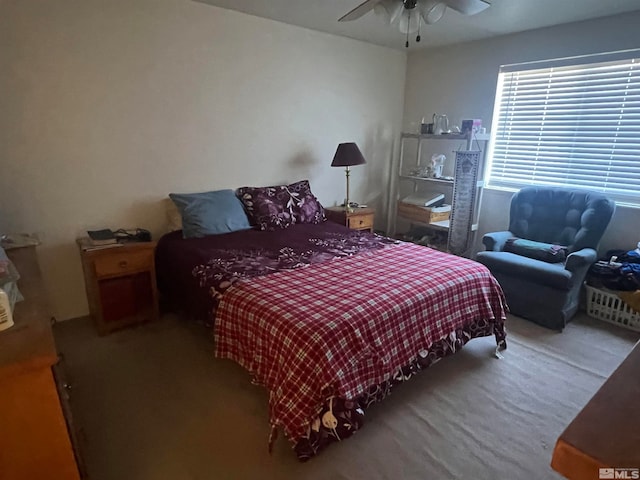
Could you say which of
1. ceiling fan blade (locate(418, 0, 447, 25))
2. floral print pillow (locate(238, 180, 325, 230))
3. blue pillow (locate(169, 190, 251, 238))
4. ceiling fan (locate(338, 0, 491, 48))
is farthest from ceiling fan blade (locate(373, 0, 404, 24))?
blue pillow (locate(169, 190, 251, 238))

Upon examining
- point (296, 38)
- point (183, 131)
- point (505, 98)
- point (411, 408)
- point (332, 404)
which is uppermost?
point (296, 38)

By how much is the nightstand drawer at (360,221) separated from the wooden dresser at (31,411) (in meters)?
2.97

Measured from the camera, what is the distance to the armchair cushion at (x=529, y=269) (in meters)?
2.83

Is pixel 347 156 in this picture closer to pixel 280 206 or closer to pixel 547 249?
pixel 280 206

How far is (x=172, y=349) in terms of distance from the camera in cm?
258

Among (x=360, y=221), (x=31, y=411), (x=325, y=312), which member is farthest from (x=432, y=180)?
(x=31, y=411)

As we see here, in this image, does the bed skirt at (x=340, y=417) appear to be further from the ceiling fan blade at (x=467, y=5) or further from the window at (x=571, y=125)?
the window at (x=571, y=125)

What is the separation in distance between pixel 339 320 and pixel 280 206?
1.83m

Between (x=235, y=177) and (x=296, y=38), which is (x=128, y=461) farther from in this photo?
(x=296, y=38)

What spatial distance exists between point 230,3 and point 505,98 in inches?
108

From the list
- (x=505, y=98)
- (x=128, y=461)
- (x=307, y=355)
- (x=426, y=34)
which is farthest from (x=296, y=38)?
(x=128, y=461)

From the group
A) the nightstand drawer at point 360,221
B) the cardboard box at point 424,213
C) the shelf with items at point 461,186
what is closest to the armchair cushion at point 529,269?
the shelf with items at point 461,186

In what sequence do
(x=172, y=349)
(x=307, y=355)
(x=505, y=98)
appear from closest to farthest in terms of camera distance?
(x=307, y=355) → (x=172, y=349) → (x=505, y=98)

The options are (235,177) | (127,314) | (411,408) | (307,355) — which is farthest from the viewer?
(235,177)
